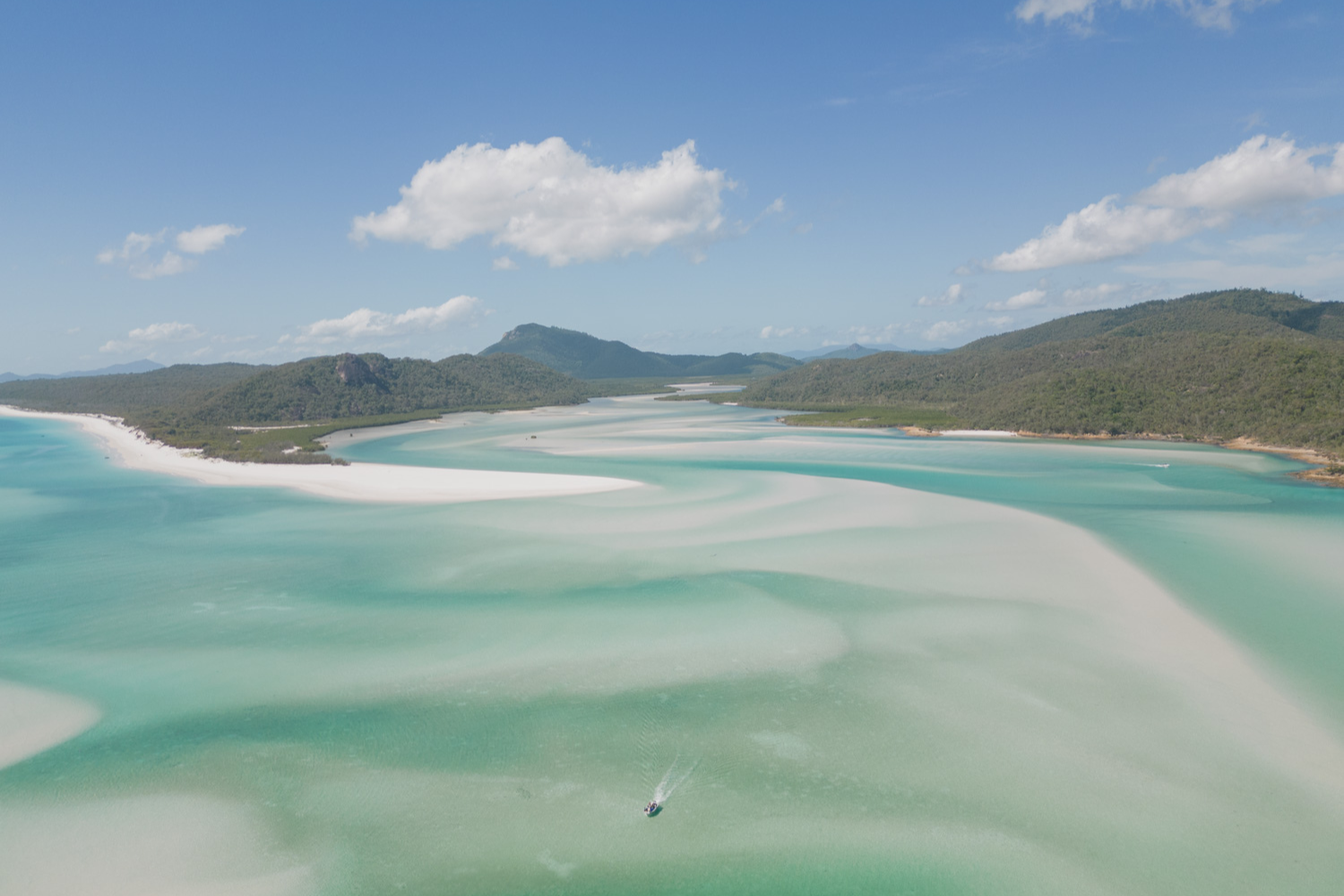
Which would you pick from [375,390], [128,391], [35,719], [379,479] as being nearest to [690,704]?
[35,719]

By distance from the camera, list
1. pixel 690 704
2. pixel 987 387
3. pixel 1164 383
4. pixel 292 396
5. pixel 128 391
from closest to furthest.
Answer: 1. pixel 690 704
2. pixel 1164 383
3. pixel 987 387
4. pixel 292 396
5. pixel 128 391


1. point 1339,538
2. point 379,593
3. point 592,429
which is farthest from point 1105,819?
point 592,429

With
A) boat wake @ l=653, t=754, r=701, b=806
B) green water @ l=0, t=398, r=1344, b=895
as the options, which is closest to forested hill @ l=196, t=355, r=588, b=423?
green water @ l=0, t=398, r=1344, b=895

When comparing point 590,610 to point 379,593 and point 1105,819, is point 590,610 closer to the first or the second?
point 379,593

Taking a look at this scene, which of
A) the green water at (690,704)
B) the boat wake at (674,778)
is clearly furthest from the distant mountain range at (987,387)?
the boat wake at (674,778)

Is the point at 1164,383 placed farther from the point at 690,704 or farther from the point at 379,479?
the point at 379,479

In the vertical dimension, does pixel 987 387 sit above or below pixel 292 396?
above

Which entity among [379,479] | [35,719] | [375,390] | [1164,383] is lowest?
[35,719]

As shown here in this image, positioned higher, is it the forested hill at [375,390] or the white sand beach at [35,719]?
the forested hill at [375,390]

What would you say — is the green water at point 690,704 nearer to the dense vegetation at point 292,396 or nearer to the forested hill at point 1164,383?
the forested hill at point 1164,383
